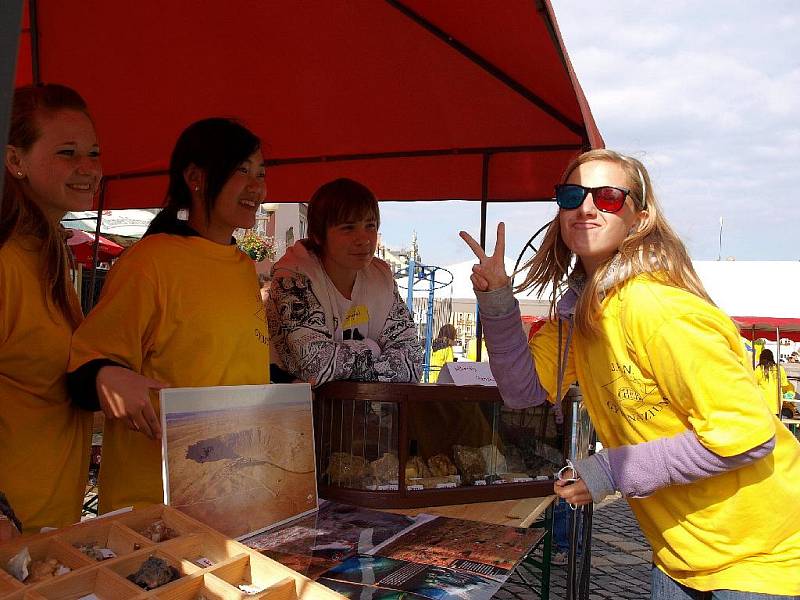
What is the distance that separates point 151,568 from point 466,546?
87 centimetres

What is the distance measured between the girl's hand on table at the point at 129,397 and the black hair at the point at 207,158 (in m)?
0.52

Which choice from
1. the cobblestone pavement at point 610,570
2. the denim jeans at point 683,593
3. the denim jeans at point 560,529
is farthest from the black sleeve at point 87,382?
the denim jeans at point 560,529

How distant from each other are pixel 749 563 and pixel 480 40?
2.07 meters

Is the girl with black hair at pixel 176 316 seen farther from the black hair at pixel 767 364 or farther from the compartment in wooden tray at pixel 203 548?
the black hair at pixel 767 364

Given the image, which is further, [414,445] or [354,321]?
[354,321]

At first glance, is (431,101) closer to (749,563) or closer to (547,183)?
(547,183)

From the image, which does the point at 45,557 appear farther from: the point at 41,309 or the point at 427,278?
the point at 427,278

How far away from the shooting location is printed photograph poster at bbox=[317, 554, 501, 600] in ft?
4.42

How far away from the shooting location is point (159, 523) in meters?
1.27

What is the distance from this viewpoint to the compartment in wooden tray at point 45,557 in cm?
101

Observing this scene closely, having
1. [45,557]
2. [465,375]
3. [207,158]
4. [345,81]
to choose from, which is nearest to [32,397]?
[45,557]

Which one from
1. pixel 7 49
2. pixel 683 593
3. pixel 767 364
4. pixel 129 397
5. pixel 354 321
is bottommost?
pixel 767 364

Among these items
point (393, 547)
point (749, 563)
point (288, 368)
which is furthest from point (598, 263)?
point (288, 368)

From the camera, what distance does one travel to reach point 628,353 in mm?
1551
